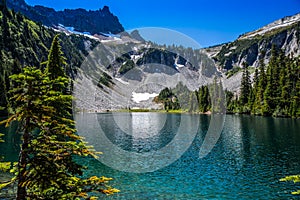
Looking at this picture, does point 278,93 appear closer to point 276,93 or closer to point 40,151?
point 276,93

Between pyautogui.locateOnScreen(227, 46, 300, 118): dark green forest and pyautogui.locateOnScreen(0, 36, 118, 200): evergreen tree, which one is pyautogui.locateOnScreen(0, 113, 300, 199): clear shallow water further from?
pyautogui.locateOnScreen(227, 46, 300, 118): dark green forest

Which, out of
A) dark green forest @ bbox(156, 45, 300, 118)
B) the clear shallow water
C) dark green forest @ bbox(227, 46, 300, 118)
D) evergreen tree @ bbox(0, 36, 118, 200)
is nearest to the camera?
evergreen tree @ bbox(0, 36, 118, 200)

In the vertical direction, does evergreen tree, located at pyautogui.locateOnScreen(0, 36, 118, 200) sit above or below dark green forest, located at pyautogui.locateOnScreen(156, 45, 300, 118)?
below

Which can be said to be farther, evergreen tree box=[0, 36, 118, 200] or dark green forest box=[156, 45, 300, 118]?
dark green forest box=[156, 45, 300, 118]

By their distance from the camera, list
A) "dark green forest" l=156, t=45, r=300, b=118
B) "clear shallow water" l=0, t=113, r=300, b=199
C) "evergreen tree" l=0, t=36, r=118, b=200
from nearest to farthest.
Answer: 1. "evergreen tree" l=0, t=36, r=118, b=200
2. "clear shallow water" l=0, t=113, r=300, b=199
3. "dark green forest" l=156, t=45, r=300, b=118

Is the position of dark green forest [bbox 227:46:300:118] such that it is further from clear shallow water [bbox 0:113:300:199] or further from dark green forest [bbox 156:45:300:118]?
clear shallow water [bbox 0:113:300:199]

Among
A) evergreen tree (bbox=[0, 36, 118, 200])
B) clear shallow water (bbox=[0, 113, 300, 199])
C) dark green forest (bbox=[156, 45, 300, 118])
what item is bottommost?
clear shallow water (bbox=[0, 113, 300, 199])

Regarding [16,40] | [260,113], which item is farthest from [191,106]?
[16,40]

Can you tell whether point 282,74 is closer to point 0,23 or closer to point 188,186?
point 188,186

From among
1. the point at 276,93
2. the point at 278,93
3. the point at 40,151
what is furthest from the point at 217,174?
the point at 276,93

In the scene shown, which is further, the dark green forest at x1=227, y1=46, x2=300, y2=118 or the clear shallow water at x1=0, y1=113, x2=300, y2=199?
the dark green forest at x1=227, y1=46, x2=300, y2=118

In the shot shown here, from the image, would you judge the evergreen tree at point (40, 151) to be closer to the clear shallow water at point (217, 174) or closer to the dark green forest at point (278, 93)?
the clear shallow water at point (217, 174)

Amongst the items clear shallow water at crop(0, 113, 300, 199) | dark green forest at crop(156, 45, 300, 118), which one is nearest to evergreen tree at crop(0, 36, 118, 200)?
clear shallow water at crop(0, 113, 300, 199)

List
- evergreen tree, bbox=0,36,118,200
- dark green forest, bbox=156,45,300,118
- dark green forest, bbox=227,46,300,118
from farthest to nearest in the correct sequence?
dark green forest, bbox=156,45,300,118
dark green forest, bbox=227,46,300,118
evergreen tree, bbox=0,36,118,200
